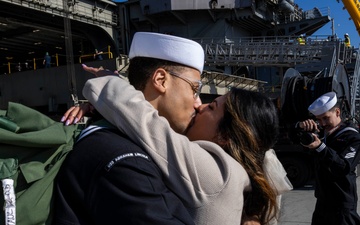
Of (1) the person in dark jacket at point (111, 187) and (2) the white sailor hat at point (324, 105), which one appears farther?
(2) the white sailor hat at point (324, 105)

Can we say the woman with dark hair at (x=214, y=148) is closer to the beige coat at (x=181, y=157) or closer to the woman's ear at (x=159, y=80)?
the beige coat at (x=181, y=157)

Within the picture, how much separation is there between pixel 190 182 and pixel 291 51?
1082 inches

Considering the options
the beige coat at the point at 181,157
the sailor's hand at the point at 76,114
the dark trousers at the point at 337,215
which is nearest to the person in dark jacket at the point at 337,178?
the dark trousers at the point at 337,215

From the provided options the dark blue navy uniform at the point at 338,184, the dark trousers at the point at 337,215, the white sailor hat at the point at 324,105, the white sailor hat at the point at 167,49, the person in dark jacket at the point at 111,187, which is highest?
the white sailor hat at the point at 167,49

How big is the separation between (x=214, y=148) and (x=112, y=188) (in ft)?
1.75

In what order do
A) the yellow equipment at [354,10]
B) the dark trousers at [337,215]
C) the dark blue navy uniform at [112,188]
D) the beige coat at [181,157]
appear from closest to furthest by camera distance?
the dark blue navy uniform at [112,188] < the beige coat at [181,157] < the dark trousers at [337,215] < the yellow equipment at [354,10]

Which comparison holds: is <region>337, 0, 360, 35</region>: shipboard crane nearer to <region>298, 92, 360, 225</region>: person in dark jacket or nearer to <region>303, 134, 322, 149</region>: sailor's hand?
<region>298, 92, 360, 225</region>: person in dark jacket

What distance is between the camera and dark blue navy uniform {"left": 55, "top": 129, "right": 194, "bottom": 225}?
1.10 meters

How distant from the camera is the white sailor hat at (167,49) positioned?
1.77 m

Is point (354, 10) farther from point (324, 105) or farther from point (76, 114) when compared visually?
point (76, 114)

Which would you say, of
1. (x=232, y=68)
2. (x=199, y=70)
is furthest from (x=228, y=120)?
(x=232, y=68)

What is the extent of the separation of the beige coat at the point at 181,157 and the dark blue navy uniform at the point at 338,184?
2768 millimetres

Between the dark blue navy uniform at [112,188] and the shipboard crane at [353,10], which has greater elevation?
the shipboard crane at [353,10]

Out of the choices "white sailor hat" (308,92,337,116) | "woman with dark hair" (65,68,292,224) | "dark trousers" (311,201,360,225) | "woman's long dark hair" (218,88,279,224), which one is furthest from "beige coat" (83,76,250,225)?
"white sailor hat" (308,92,337,116)
